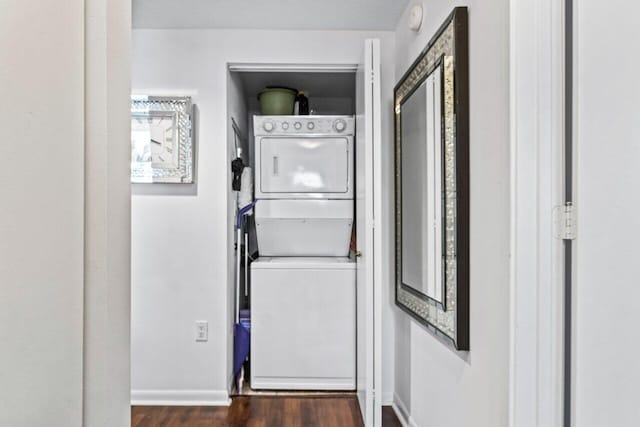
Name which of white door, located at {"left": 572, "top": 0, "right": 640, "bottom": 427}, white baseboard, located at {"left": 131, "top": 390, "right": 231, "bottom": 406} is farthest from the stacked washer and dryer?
white door, located at {"left": 572, "top": 0, "right": 640, "bottom": 427}

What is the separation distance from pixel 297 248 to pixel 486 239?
194 centimetres

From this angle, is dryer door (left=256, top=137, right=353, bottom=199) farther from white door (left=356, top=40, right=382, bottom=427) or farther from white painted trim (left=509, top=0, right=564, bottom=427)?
white painted trim (left=509, top=0, right=564, bottom=427)

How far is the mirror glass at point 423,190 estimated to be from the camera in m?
1.67

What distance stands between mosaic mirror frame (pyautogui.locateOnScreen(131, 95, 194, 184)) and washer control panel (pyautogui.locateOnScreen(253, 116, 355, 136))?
0.57 metres

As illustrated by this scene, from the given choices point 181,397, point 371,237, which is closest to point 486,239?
point 371,237

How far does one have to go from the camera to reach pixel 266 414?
252 centimetres

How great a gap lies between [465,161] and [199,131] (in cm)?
184

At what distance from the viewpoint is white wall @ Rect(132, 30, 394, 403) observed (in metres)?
2.66

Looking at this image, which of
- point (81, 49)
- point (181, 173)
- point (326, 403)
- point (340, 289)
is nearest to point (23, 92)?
point (81, 49)

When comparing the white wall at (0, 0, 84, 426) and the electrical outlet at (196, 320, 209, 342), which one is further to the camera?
the electrical outlet at (196, 320, 209, 342)

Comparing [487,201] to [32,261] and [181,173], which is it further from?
[181,173]

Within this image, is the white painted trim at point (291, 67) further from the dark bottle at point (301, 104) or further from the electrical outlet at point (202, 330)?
the electrical outlet at point (202, 330)

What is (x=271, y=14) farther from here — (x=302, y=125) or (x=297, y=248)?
(x=297, y=248)

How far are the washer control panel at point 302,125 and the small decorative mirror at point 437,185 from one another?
2.43 ft
